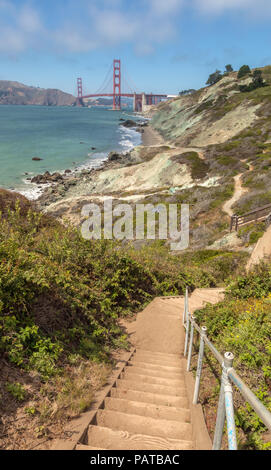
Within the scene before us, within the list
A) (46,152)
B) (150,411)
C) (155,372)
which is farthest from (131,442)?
(46,152)

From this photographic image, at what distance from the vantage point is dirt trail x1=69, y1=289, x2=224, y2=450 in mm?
3129

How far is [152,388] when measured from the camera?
4.59m

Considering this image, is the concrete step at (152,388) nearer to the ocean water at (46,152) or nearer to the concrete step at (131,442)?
the concrete step at (131,442)

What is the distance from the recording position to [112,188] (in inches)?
1513

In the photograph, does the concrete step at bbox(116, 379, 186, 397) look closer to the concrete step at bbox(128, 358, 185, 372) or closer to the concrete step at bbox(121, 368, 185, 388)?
the concrete step at bbox(121, 368, 185, 388)

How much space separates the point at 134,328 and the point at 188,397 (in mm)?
3662

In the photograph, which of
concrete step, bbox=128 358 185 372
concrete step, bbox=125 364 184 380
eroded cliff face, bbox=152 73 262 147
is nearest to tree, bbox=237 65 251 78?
eroded cliff face, bbox=152 73 262 147

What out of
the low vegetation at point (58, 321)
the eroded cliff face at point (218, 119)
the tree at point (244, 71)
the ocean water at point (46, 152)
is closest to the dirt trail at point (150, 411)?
the low vegetation at point (58, 321)

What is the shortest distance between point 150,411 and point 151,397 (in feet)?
1.21

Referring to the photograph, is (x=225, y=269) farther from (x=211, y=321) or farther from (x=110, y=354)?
(x=110, y=354)

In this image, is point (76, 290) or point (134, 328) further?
point (134, 328)

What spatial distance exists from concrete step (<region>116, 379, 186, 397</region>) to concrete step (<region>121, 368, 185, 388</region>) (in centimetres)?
18

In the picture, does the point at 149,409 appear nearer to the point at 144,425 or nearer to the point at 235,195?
the point at 144,425
